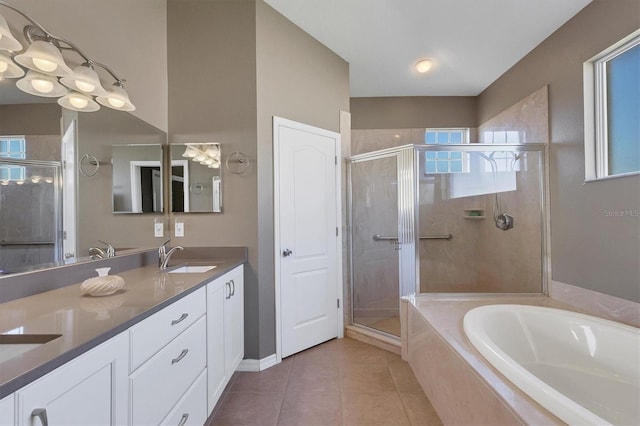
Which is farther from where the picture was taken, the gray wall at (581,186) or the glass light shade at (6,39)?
the gray wall at (581,186)

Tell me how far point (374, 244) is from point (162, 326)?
7.57ft

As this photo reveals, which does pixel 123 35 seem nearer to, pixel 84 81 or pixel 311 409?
pixel 84 81

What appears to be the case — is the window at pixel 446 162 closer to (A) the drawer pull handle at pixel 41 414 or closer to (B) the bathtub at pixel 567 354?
(B) the bathtub at pixel 567 354

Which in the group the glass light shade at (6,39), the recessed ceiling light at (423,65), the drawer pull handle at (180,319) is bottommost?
the drawer pull handle at (180,319)

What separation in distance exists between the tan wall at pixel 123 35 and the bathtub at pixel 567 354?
2552mm

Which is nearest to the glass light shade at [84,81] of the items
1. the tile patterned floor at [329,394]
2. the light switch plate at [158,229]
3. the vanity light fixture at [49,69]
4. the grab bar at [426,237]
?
the vanity light fixture at [49,69]

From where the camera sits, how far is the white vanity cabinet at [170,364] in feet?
3.34

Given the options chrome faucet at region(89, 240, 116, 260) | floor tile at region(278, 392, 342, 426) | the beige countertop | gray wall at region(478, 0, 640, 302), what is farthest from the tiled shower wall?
chrome faucet at region(89, 240, 116, 260)

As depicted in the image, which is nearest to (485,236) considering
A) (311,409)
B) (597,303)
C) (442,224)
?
(442,224)

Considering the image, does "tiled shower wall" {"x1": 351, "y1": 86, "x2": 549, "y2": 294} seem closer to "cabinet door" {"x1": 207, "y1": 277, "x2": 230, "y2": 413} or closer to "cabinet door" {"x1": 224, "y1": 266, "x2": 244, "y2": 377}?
"cabinet door" {"x1": 224, "y1": 266, "x2": 244, "y2": 377}

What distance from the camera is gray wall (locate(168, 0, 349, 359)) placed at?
7.66 ft

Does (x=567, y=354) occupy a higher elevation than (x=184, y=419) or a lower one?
higher

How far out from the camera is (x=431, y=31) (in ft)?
8.41

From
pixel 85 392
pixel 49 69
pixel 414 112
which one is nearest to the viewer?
pixel 85 392
